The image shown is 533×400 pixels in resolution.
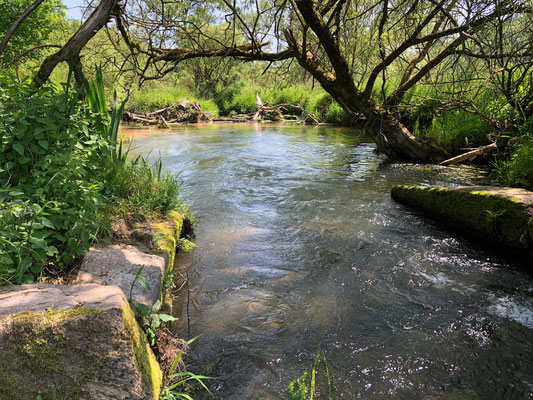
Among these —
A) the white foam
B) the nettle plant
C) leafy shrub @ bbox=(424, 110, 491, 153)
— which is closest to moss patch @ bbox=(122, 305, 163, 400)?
the nettle plant

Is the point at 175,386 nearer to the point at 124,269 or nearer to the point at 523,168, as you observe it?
the point at 124,269

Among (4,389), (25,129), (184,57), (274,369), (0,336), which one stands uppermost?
(184,57)

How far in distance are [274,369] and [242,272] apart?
123 centimetres

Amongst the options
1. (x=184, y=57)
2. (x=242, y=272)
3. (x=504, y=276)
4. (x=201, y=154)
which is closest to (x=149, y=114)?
(x=201, y=154)

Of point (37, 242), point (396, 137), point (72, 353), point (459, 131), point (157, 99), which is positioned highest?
point (157, 99)

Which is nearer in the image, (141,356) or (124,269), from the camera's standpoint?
(141,356)

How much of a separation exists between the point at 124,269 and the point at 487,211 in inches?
144

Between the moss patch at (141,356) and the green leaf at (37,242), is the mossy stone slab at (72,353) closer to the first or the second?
the moss patch at (141,356)

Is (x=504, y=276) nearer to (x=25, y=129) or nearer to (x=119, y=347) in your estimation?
(x=119, y=347)

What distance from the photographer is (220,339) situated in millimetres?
2244

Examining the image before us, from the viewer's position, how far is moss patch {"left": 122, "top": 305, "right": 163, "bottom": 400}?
1421 mm

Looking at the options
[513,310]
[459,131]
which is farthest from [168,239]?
[459,131]

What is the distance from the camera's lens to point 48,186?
7.45 feet

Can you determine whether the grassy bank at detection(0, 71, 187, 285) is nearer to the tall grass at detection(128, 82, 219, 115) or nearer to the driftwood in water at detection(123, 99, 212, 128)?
the driftwood in water at detection(123, 99, 212, 128)
